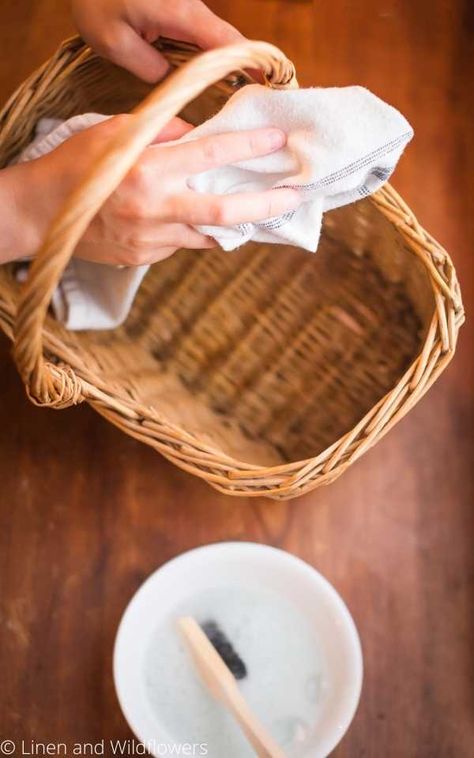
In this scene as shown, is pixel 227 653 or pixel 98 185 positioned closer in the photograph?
pixel 98 185

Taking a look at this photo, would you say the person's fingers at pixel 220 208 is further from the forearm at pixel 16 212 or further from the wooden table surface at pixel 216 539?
the wooden table surface at pixel 216 539

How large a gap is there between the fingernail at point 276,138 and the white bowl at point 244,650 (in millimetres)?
327

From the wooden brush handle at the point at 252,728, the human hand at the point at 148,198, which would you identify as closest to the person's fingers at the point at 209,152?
the human hand at the point at 148,198

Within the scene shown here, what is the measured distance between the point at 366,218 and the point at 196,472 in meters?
0.30

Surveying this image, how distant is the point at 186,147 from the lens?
0.48m

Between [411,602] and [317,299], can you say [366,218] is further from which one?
[411,602]

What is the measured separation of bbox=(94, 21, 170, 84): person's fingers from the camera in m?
0.60

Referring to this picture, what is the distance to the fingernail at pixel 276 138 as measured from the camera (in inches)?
20.5

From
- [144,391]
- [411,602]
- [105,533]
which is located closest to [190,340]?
[144,391]

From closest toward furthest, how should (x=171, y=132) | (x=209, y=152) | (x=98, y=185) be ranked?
(x=98, y=185), (x=209, y=152), (x=171, y=132)

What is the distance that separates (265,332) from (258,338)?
10mm

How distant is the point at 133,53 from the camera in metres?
0.61

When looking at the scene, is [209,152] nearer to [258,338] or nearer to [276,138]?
[276,138]

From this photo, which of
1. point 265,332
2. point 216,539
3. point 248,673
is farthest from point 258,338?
point 248,673
